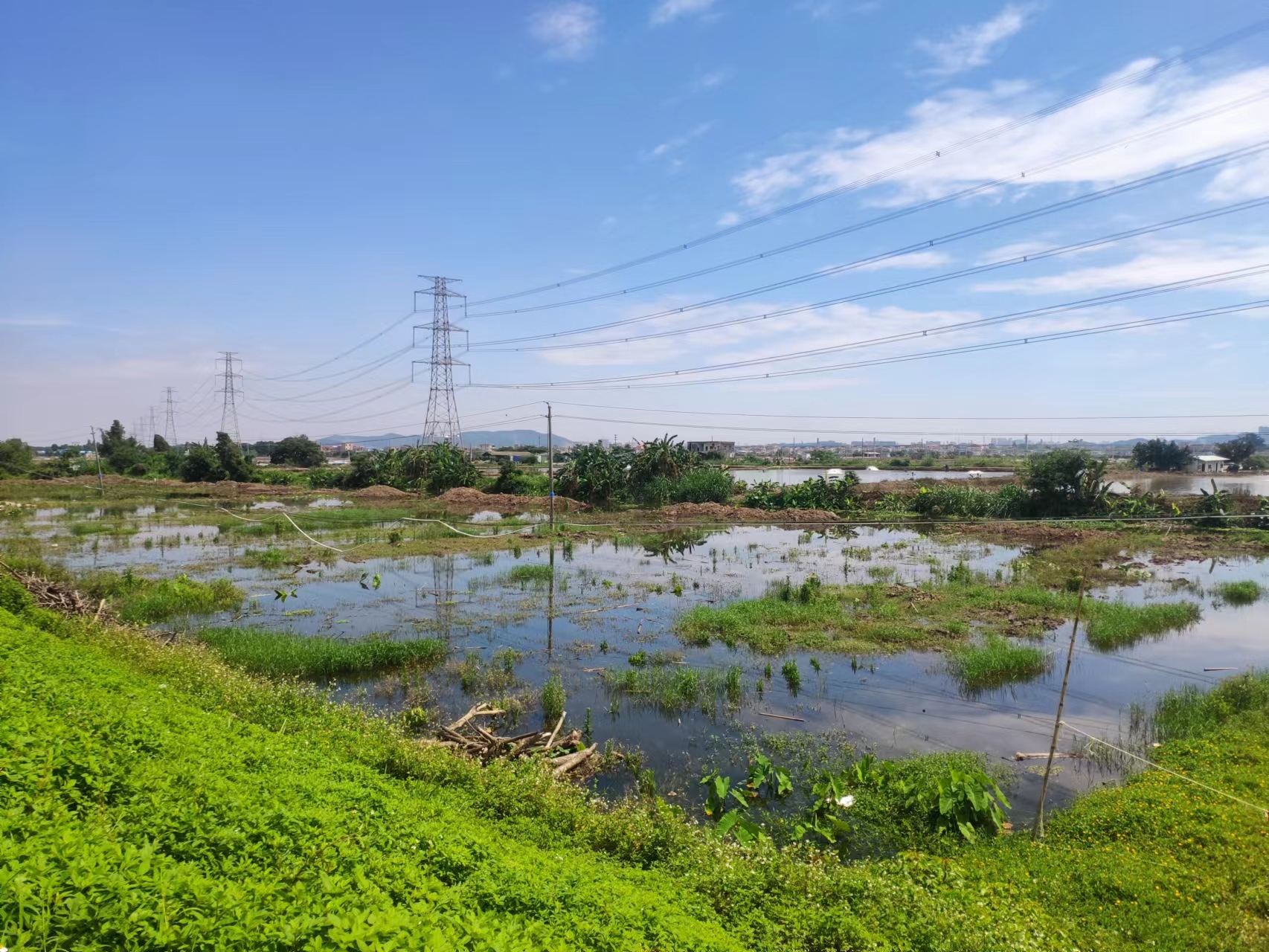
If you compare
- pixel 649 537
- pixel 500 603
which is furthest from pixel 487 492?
pixel 500 603

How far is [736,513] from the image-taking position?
44.7 meters

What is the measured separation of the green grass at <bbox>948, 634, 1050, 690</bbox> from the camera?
16.0 metres

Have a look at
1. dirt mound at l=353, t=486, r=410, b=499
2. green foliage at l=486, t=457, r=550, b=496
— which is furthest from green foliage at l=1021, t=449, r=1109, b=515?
dirt mound at l=353, t=486, r=410, b=499

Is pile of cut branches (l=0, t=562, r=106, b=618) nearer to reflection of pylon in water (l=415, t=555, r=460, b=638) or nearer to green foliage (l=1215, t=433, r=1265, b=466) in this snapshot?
reflection of pylon in water (l=415, t=555, r=460, b=638)

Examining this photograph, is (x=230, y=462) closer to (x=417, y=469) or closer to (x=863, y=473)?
(x=417, y=469)

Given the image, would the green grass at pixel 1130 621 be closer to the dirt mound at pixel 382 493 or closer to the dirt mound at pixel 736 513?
the dirt mound at pixel 736 513

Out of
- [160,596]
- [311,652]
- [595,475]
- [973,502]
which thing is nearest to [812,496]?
[973,502]

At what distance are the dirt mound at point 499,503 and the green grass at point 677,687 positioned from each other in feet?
101

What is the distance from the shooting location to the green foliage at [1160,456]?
47.8m

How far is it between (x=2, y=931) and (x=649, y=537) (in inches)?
1376

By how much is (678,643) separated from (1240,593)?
20856 mm

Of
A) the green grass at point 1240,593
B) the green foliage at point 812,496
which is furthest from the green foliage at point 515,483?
the green grass at point 1240,593

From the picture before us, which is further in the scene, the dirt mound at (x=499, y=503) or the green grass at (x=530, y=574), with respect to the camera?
the dirt mound at (x=499, y=503)

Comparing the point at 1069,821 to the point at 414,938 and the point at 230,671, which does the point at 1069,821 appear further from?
the point at 230,671
